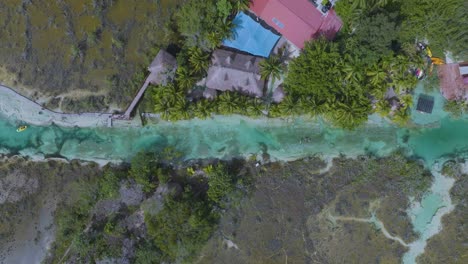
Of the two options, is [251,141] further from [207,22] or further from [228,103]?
[207,22]

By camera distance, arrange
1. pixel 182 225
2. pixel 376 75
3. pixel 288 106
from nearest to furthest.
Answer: pixel 376 75 → pixel 288 106 → pixel 182 225

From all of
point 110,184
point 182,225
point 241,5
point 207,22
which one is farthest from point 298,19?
point 110,184

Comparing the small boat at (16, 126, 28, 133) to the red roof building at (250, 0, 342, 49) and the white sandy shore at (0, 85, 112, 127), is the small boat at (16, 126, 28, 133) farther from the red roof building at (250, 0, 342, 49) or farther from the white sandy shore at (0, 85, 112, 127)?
the red roof building at (250, 0, 342, 49)

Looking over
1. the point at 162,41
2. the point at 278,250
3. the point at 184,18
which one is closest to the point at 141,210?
the point at 278,250

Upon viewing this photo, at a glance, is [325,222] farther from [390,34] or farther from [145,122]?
[145,122]

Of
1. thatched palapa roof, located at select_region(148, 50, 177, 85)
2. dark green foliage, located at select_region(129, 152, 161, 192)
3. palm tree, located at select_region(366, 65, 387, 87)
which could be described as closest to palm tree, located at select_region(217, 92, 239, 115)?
thatched palapa roof, located at select_region(148, 50, 177, 85)

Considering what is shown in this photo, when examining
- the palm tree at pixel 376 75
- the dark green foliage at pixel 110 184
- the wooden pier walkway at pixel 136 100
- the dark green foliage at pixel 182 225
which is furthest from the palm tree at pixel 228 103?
the palm tree at pixel 376 75
